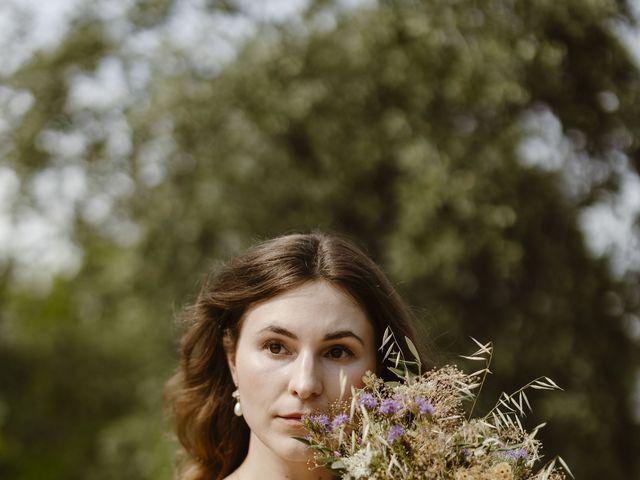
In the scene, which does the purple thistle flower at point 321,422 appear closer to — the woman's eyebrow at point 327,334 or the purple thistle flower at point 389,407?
the purple thistle flower at point 389,407

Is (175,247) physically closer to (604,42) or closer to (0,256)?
(604,42)

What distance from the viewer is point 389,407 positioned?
262 cm

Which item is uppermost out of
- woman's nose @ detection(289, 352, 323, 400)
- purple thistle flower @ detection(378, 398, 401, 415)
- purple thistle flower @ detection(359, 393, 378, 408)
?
woman's nose @ detection(289, 352, 323, 400)

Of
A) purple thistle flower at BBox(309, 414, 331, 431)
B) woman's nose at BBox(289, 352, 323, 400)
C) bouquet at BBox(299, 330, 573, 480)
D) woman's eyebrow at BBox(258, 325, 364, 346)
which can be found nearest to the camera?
bouquet at BBox(299, 330, 573, 480)

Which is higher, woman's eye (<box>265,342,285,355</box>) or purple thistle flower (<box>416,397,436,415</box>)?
woman's eye (<box>265,342,285,355</box>)

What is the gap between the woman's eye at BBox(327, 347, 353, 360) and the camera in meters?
3.21

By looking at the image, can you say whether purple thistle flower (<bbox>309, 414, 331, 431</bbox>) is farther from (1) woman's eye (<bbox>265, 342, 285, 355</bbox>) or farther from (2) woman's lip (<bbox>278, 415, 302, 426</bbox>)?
(1) woman's eye (<bbox>265, 342, 285, 355</bbox>)

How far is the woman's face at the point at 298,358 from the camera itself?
122 inches

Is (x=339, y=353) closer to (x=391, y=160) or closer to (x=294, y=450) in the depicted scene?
(x=294, y=450)

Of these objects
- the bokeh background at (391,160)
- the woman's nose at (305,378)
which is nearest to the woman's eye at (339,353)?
the woman's nose at (305,378)

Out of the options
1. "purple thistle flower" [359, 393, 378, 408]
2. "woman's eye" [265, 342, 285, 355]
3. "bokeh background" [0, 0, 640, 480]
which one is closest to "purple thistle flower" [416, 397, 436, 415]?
"purple thistle flower" [359, 393, 378, 408]

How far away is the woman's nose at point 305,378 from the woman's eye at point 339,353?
0.10 m

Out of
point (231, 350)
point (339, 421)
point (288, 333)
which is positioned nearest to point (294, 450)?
point (288, 333)

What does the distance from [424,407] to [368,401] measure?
190 mm
